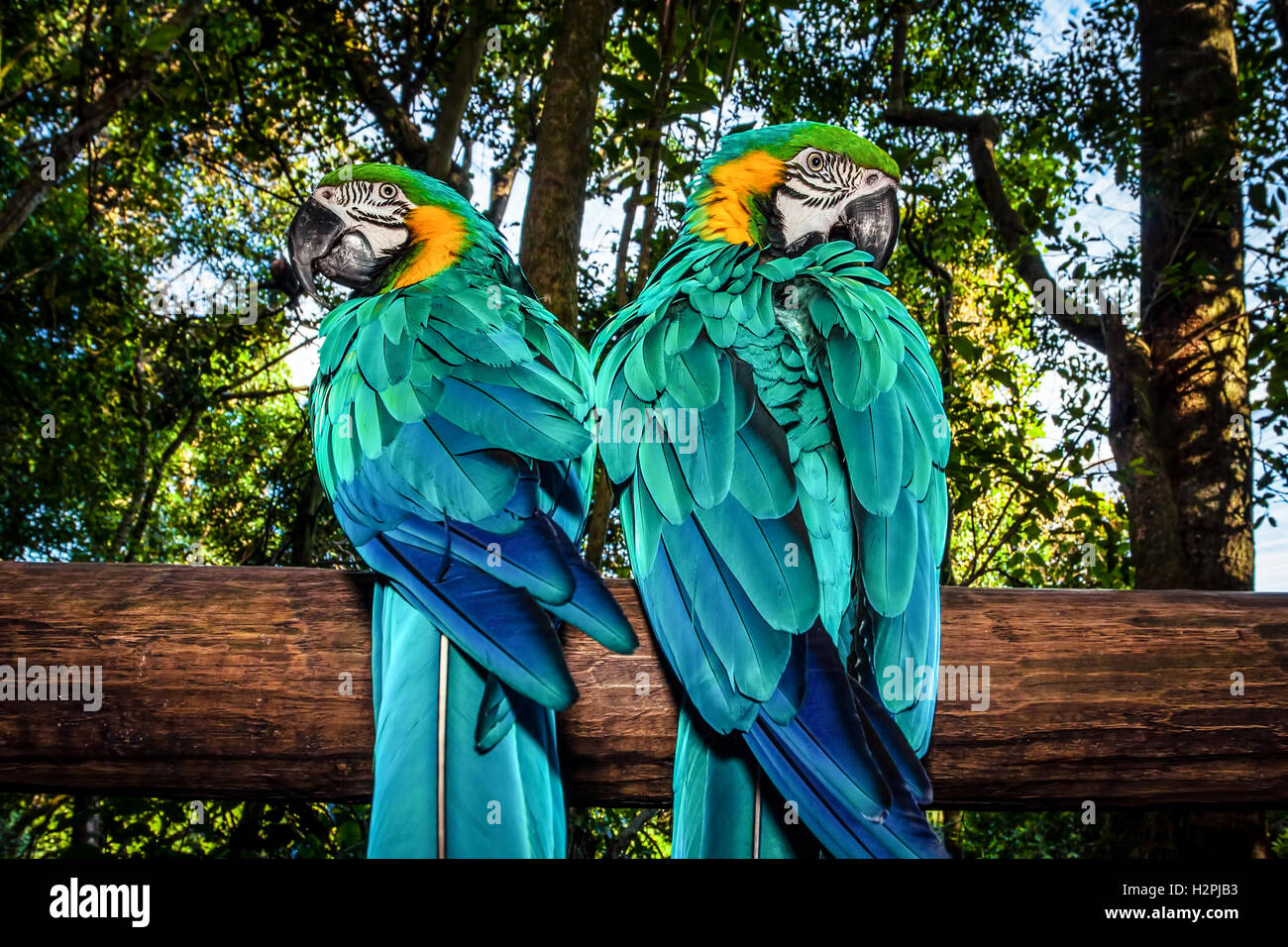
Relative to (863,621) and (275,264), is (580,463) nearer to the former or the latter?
(863,621)

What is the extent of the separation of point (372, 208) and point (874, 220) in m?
0.99

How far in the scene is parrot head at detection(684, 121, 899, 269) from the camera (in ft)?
5.34

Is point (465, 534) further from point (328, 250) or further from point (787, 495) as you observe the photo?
point (328, 250)

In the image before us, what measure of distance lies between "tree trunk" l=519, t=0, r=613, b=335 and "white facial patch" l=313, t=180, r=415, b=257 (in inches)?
13.6

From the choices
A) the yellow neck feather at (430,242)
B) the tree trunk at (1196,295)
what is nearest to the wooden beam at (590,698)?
the yellow neck feather at (430,242)

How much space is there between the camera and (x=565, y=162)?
6.54 feet

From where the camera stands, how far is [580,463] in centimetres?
149

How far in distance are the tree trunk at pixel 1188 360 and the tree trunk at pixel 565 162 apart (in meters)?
2.00

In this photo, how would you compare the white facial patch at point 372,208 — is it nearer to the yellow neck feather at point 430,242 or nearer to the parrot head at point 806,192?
the yellow neck feather at point 430,242

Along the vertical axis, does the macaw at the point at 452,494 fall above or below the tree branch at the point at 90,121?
below

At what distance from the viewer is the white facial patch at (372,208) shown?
65.5 inches

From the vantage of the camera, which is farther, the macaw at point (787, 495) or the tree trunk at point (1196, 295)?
the tree trunk at point (1196, 295)

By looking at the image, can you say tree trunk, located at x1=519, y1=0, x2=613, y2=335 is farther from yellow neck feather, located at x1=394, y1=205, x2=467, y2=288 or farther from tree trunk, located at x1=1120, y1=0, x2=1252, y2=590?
tree trunk, located at x1=1120, y1=0, x2=1252, y2=590
